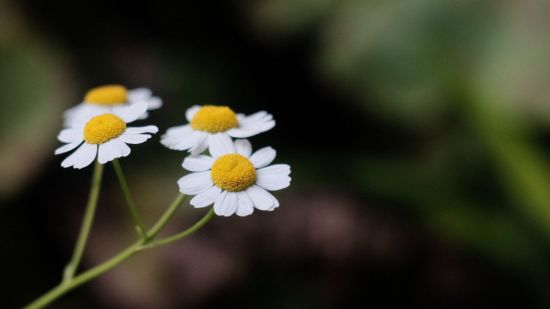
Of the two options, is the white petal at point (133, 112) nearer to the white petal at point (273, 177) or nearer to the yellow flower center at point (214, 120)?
the yellow flower center at point (214, 120)

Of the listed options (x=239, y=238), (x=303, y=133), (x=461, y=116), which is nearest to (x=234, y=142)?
(x=239, y=238)

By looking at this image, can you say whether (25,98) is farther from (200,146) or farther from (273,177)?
(273,177)

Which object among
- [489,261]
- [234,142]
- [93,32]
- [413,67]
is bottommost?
[489,261]

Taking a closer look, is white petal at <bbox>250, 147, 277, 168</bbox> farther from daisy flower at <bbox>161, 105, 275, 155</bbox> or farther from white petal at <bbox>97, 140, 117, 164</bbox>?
white petal at <bbox>97, 140, 117, 164</bbox>

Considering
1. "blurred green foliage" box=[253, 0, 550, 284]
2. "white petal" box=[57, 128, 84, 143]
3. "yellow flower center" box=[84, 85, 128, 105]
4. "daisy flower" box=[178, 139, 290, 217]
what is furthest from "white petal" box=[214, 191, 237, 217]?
"blurred green foliage" box=[253, 0, 550, 284]

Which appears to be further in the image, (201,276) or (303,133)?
(303,133)

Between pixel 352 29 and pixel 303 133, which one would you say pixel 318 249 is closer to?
A: pixel 303 133

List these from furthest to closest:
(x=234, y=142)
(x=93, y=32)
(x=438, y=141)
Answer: (x=93, y=32), (x=438, y=141), (x=234, y=142)
